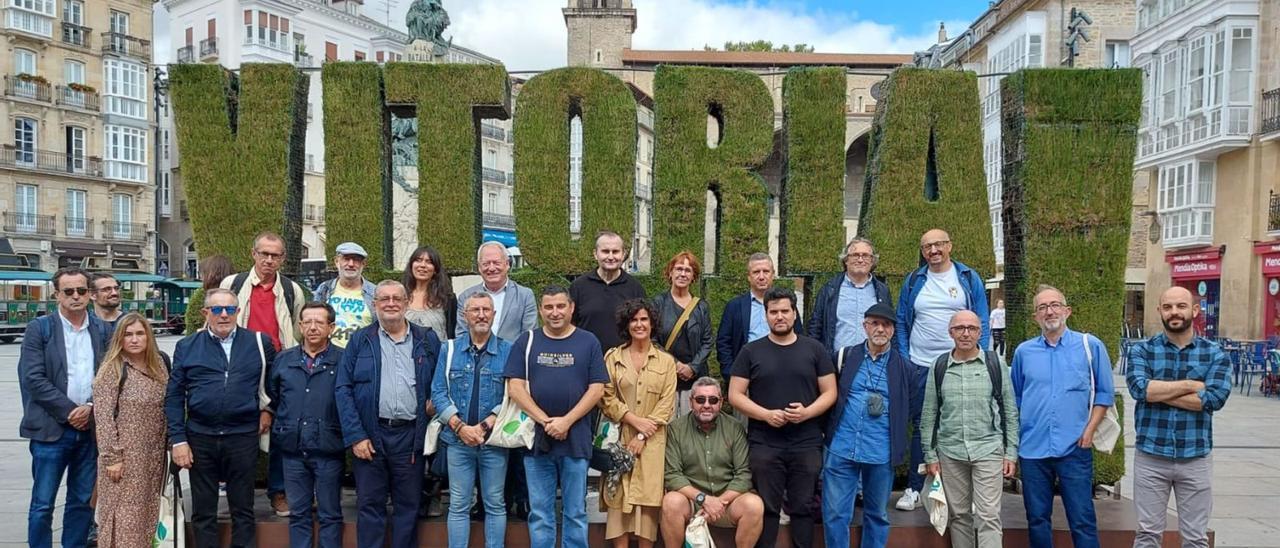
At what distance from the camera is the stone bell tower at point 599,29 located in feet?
213

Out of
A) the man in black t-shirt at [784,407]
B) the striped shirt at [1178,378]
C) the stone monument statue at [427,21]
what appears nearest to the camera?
the striped shirt at [1178,378]

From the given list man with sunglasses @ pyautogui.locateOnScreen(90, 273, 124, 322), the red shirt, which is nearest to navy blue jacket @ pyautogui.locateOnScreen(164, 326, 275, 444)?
the red shirt

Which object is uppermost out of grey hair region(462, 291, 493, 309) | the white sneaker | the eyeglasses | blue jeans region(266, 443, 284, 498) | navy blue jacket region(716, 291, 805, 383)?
the eyeglasses

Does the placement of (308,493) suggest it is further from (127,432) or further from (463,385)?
(463,385)

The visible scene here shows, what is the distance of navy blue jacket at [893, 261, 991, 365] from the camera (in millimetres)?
6109

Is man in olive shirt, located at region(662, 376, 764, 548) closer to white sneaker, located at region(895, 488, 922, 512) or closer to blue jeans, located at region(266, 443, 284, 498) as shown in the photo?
white sneaker, located at region(895, 488, 922, 512)

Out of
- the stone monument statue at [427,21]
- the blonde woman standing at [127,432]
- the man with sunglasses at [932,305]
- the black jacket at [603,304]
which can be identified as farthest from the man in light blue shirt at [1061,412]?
the stone monument statue at [427,21]

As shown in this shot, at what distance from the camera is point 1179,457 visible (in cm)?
517

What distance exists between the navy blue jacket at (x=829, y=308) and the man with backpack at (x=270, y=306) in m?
3.70

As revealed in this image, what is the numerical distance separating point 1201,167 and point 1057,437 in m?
23.4

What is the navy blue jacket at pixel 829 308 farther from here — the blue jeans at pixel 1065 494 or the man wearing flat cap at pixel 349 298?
the man wearing flat cap at pixel 349 298

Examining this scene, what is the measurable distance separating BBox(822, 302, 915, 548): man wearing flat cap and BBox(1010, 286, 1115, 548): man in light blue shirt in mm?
789

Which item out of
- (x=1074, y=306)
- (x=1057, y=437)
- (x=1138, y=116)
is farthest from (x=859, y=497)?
(x=1138, y=116)

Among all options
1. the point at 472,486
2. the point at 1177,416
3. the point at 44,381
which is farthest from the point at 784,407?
the point at 44,381
